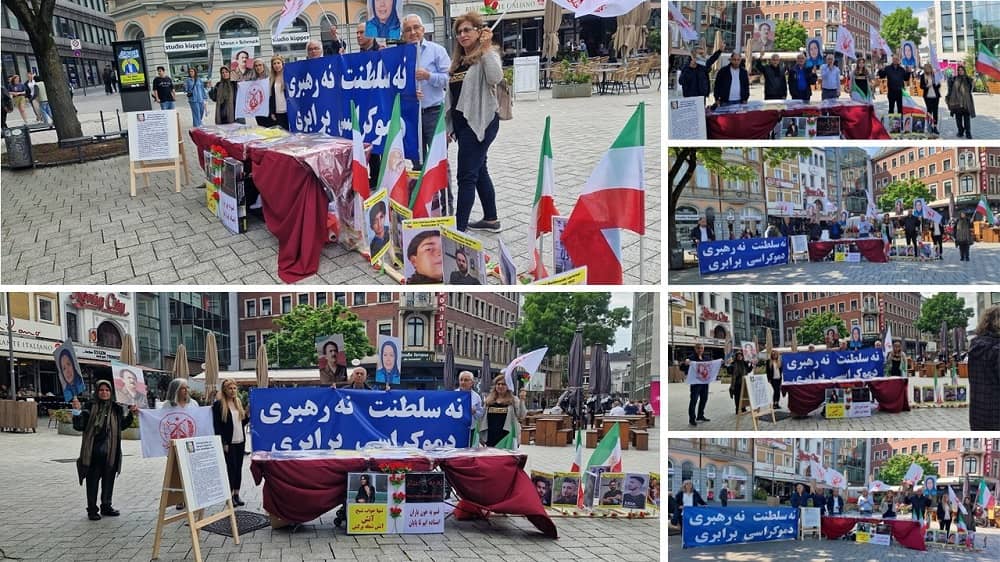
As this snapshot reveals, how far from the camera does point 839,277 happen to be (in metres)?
10.0

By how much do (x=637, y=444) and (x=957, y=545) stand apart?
448 centimetres

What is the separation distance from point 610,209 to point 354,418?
9.07ft

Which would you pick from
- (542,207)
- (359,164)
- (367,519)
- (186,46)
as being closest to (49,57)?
(186,46)

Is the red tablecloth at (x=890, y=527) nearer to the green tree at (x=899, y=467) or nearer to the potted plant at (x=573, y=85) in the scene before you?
the green tree at (x=899, y=467)

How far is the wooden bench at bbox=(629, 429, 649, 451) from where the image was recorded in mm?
12445

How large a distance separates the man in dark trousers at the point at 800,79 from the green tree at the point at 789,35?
157 millimetres

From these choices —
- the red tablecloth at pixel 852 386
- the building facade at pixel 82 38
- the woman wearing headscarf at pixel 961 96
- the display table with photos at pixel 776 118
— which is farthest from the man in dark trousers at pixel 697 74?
the building facade at pixel 82 38

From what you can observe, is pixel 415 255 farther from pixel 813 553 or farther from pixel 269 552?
pixel 813 553

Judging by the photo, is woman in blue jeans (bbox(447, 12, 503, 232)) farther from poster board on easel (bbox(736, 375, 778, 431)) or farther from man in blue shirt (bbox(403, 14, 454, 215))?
poster board on easel (bbox(736, 375, 778, 431))

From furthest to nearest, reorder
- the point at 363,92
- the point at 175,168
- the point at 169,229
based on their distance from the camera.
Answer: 1. the point at 175,168
2. the point at 169,229
3. the point at 363,92

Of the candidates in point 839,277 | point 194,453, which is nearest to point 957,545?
point 839,277

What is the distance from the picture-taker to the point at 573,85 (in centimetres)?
1931

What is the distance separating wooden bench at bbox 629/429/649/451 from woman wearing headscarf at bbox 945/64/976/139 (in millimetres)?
6103

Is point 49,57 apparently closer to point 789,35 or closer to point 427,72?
point 427,72
